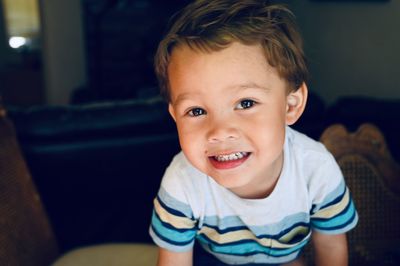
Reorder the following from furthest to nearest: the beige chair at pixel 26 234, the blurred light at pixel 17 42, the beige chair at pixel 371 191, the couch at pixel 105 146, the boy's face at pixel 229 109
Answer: the blurred light at pixel 17 42, the couch at pixel 105 146, the beige chair at pixel 371 191, the beige chair at pixel 26 234, the boy's face at pixel 229 109

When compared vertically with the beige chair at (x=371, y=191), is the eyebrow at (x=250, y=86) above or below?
above

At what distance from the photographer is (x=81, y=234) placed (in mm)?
2113

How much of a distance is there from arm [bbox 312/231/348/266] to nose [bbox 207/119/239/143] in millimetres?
388

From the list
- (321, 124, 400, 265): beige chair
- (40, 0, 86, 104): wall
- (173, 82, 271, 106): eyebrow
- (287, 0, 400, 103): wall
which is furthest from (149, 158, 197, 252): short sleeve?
(40, 0, 86, 104): wall

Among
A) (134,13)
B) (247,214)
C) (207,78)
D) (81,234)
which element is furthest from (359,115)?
(134,13)

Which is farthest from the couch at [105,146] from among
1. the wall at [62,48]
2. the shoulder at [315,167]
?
the wall at [62,48]

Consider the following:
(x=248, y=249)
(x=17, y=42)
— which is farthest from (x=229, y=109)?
(x=17, y=42)

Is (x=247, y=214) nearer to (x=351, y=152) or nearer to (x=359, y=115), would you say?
(x=351, y=152)

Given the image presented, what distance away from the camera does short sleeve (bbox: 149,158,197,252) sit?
4.12 ft

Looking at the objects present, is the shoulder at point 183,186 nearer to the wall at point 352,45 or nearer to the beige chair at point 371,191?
the beige chair at point 371,191

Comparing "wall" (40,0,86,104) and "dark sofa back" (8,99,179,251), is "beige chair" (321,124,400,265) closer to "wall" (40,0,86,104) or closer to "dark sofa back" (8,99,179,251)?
"dark sofa back" (8,99,179,251)

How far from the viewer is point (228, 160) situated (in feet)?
3.77

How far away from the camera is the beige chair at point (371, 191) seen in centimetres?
167

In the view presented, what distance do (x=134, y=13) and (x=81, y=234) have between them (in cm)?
402
